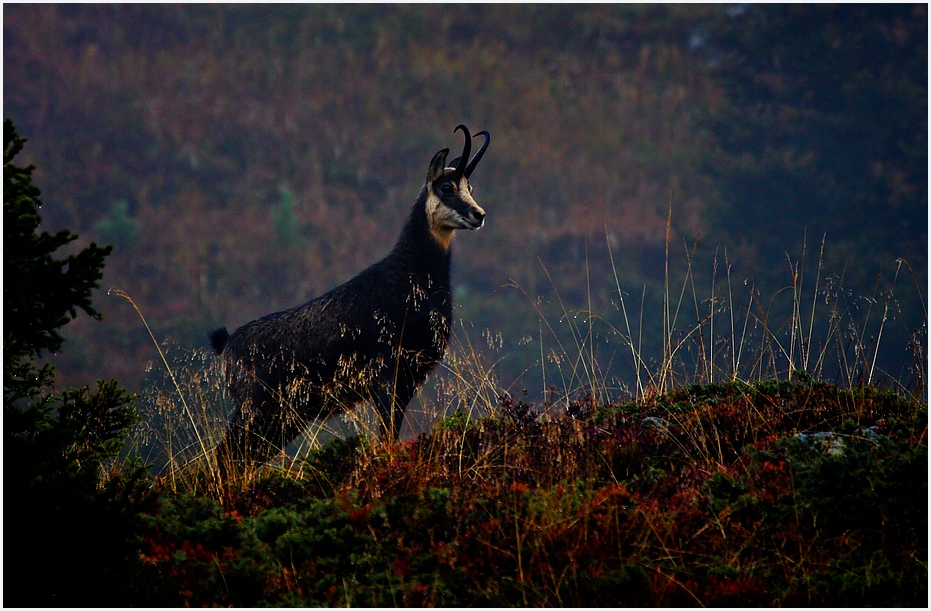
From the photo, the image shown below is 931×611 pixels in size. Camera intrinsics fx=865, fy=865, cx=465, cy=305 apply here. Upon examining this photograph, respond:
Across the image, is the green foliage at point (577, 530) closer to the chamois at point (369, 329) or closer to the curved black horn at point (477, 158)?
the chamois at point (369, 329)

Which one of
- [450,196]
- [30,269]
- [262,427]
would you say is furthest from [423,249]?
[30,269]

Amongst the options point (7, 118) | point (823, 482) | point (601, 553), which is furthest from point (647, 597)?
point (7, 118)

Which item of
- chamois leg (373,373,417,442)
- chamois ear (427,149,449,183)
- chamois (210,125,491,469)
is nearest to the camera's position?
chamois leg (373,373,417,442)

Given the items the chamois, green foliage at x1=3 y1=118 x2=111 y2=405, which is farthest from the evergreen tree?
the chamois

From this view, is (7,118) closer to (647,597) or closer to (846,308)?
(647,597)

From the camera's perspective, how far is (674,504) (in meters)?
4.71

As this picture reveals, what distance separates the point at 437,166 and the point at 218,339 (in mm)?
2942

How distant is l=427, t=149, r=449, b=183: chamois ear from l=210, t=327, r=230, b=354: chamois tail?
269cm

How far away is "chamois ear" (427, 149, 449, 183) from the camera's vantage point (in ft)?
27.3

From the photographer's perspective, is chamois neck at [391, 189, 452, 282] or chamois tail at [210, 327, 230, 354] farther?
chamois tail at [210, 327, 230, 354]

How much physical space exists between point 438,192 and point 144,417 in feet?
11.8

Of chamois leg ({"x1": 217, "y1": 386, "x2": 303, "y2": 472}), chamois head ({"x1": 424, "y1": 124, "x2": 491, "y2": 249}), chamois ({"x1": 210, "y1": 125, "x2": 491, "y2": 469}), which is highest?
chamois head ({"x1": 424, "y1": 124, "x2": 491, "y2": 249})

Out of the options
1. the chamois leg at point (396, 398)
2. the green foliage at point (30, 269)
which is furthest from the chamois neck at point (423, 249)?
the green foliage at point (30, 269)

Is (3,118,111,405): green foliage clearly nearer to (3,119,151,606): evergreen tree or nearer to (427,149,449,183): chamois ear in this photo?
(3,119,151,606): evergreen tree
